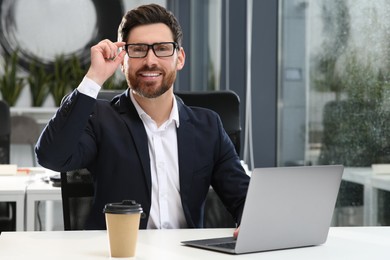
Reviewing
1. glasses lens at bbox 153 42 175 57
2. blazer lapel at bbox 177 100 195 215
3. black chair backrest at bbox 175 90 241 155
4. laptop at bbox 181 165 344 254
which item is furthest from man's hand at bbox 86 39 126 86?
black chair backrest at bbox 175 90 241 155

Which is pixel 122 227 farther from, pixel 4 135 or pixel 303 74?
pixel 4 135

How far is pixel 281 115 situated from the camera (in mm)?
4242

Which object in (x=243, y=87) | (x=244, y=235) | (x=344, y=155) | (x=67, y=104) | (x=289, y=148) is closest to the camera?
(x=244, y=235)

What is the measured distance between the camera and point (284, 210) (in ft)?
5.36

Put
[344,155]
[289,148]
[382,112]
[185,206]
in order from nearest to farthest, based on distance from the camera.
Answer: [185,206] < [382,112] < [344,155] < [289,148]

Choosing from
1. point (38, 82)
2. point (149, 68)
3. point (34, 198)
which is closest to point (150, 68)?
point (149, 68)

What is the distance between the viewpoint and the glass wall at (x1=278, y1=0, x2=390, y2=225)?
2939 mm

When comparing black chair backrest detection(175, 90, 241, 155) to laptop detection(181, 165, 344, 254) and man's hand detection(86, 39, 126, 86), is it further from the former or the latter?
laptop detection(181, 165, 344, 254)

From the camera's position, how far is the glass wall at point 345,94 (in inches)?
116

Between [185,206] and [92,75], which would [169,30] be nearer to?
[92,75]

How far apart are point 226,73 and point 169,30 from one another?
289 cm

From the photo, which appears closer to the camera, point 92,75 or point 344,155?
point 92,75

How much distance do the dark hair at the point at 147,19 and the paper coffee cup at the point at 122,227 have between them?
73 centimetres

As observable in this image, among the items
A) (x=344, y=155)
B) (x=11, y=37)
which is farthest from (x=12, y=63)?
(x=344, y=155)
